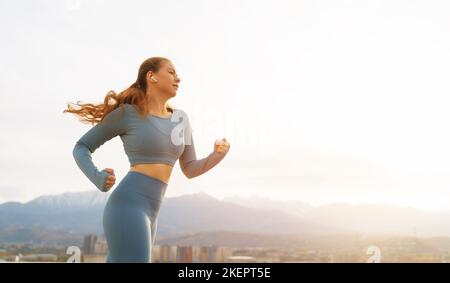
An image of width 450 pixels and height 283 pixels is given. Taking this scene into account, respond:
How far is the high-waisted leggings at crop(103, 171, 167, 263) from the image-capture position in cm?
323

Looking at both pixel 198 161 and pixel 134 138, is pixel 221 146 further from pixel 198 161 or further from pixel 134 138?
pixel 134 138

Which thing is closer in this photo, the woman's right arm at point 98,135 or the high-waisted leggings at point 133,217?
the high-waisted leggings at point 133,217

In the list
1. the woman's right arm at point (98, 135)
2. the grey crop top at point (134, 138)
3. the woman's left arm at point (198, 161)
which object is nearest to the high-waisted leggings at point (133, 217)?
the grey crop top at point (134, 138)

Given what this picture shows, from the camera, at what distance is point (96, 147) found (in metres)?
3.73

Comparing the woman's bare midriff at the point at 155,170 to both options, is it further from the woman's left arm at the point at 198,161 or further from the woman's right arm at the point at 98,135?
the woman's left arm at the point at 198,161

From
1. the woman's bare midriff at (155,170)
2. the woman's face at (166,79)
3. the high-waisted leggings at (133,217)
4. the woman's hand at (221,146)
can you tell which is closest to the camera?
the high-waisted leggings at (133,217)

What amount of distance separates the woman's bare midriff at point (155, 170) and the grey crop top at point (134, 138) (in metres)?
0.03

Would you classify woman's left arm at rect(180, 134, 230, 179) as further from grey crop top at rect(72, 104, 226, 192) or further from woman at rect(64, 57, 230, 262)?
grey crop top at rect(72, 104, 226, 192)

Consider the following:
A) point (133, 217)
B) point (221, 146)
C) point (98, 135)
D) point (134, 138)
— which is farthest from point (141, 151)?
point (221, 146)

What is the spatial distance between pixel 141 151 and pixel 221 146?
2.15 feet

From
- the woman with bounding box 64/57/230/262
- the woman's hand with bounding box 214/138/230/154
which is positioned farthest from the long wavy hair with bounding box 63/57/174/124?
the woman's hand with bounding box 214/138/230/154

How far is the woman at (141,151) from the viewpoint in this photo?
329 cm
